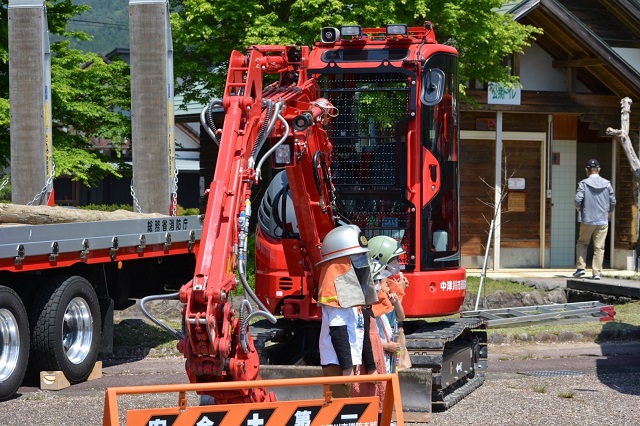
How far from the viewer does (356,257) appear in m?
7.98

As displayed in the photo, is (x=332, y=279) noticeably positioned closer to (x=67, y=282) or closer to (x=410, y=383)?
(x=410, y=383)

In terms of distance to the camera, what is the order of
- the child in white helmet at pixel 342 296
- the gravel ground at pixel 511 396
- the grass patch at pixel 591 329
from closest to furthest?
1. the child in white helmet at pixel 342 296
2. the gravel ground at pixel 511 396
3. the grass patch at pixel 591 329

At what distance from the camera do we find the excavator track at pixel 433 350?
410 inches

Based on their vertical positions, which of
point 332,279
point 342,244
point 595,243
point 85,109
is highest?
point 85,109

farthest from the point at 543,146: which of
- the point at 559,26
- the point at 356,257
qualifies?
the point at 356,257

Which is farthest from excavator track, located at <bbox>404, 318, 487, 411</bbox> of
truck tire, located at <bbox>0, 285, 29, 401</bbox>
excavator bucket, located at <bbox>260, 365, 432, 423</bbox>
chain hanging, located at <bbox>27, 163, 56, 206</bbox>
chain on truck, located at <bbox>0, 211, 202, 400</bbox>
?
chain hanging, located at <bbox>27, 163, 56, 206</bbox>

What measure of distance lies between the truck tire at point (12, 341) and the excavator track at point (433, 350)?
2.24 meters

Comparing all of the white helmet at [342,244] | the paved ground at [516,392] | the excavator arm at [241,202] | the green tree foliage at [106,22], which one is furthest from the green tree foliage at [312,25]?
the green tree foliage at [106,22]

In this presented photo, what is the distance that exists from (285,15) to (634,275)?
835 cm

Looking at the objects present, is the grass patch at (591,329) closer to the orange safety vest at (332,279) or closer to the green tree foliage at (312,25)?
the green tree foliage at (312,25)

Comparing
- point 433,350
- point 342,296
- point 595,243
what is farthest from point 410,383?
point 595,243

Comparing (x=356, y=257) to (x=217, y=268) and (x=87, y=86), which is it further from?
(x=87, y=86)

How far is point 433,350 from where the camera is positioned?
412 inches

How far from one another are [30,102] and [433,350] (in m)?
9.00
